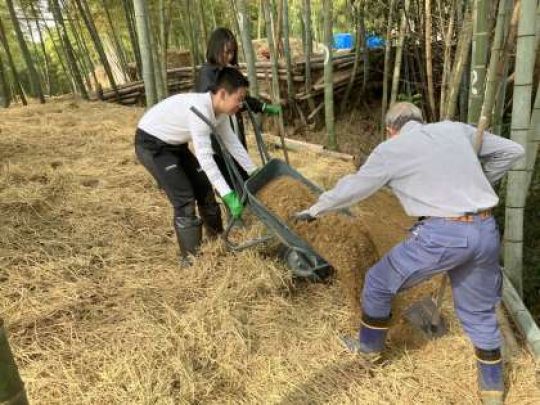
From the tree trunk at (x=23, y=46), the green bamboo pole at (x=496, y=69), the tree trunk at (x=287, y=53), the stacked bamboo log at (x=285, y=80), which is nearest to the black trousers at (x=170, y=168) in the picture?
the green bamboo pole at (x=496, y=69)

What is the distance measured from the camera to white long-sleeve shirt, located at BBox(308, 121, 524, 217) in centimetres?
193

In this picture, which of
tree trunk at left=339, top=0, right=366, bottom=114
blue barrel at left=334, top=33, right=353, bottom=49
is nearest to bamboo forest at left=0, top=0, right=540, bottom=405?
tree trunk at left=339, top=0, right=366, bottom=114

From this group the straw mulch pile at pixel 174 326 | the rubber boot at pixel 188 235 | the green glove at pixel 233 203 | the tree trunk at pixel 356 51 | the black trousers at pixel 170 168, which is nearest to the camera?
the straw mulch pile at pixel 174 326

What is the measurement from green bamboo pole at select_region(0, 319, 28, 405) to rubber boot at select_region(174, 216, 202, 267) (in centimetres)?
207

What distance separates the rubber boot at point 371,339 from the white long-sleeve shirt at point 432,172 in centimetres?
61

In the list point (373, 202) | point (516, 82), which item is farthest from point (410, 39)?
point (516, 82)

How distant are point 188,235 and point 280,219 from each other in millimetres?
753

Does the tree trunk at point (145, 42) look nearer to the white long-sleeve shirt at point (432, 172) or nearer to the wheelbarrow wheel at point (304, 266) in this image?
the wheelbarrow wheel at point (304, 266)

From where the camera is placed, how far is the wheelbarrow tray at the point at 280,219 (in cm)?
259

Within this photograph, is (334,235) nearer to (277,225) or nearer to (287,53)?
(277,225)

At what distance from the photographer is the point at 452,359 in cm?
241

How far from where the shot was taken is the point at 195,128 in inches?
106

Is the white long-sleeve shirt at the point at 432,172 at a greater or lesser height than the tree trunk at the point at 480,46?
lesser

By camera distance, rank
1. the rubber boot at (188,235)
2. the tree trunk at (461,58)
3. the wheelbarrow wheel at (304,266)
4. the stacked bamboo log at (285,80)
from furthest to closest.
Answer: the stacked bamboo log at (285,80)
the tree trunk at (461,58)
the rubber boot at (188,235)
the wheelbarrow wheel at (304,266)
